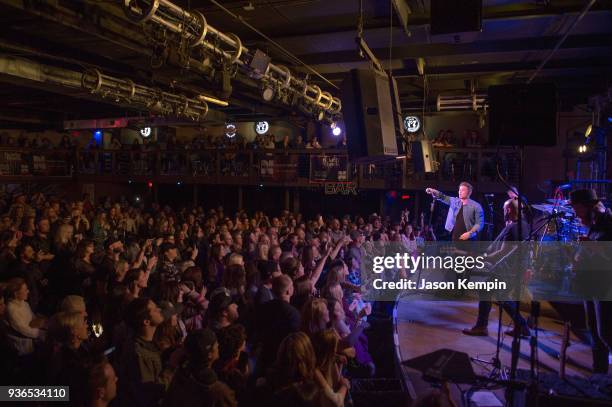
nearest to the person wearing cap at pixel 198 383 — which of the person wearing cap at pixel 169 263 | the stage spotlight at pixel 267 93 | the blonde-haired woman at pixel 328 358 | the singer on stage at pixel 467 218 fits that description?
the blonde-haired woman at pixel 328 358

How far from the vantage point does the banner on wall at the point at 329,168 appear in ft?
36.0

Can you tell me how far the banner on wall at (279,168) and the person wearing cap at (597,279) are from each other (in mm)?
8447

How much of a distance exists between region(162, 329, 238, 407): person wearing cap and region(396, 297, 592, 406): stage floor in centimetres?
184

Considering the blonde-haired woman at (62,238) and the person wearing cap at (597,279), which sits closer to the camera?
the person wearing cap at (597,279)

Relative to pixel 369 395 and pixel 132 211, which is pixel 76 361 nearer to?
pixel 369 395

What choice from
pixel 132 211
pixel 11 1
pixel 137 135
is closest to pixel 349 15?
pixel 11 1

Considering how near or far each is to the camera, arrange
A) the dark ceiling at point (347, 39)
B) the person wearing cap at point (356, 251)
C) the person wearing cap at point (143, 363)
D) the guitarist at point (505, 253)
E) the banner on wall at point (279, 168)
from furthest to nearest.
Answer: the banner on wall at point (279, 168)
the person wearing cap at point (356, 251)
the dark ceiling at point (347, 39)
the guitarist at point (505, 253)
the person wearing cap at point (143, 363)

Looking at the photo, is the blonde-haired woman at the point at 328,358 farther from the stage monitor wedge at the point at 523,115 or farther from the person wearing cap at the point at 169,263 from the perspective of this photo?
the person wearing cap at the point at 169,263

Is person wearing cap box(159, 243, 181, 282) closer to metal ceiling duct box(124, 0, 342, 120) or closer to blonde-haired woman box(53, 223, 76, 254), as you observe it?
blonde-haired woman box(53, 223, 76, 254)

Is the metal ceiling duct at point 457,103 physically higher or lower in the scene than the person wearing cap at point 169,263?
higher

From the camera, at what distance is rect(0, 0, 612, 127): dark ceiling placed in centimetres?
455

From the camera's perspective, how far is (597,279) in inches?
130

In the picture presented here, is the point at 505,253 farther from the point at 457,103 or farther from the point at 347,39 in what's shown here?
the point at 457,103

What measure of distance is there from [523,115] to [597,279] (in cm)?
144
